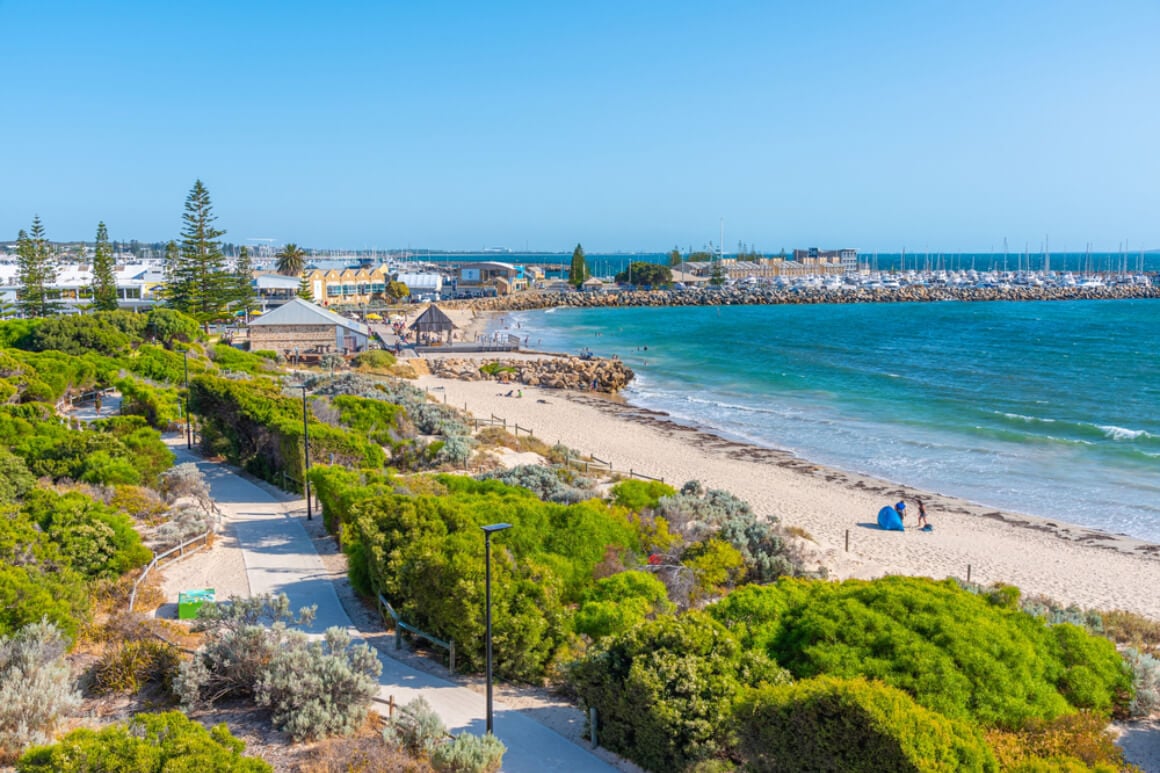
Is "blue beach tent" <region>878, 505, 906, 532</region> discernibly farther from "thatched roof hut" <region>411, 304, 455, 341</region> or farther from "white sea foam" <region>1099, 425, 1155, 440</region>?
Result: "thatched roof hut" <region>411, 304, 455, 341</region>

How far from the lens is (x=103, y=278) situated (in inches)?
1780

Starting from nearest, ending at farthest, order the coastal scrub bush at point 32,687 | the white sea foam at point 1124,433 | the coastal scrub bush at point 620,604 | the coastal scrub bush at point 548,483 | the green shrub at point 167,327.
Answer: the coastal scrub bush at point 32,687
the coastal scrub bush at point 620,604
the coastal scrub bush at point 548,483
the white sea foam at point 1124,433
the green shrub at point 167,327

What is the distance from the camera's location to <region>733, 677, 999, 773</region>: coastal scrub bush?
6.25 meters

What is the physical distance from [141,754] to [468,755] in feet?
8.39

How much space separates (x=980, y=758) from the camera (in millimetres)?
6375

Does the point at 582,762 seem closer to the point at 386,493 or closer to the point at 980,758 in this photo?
the point at 980,758

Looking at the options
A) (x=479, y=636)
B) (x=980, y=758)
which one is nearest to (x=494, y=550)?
(x=479, y=636)

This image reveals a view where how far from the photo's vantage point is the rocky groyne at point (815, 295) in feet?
304

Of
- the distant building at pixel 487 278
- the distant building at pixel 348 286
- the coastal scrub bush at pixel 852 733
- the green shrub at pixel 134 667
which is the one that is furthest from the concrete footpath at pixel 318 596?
the distant building at pixel 487 278

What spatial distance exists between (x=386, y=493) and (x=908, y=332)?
194 ft

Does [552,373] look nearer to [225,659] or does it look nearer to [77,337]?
[77,337]

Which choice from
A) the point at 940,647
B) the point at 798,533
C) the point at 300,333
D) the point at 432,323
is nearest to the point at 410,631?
the point at 940,647

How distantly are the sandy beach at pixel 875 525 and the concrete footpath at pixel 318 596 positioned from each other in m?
7.81

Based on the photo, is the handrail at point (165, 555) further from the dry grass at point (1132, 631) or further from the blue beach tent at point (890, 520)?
the blue beach tent at point (890, 520)
